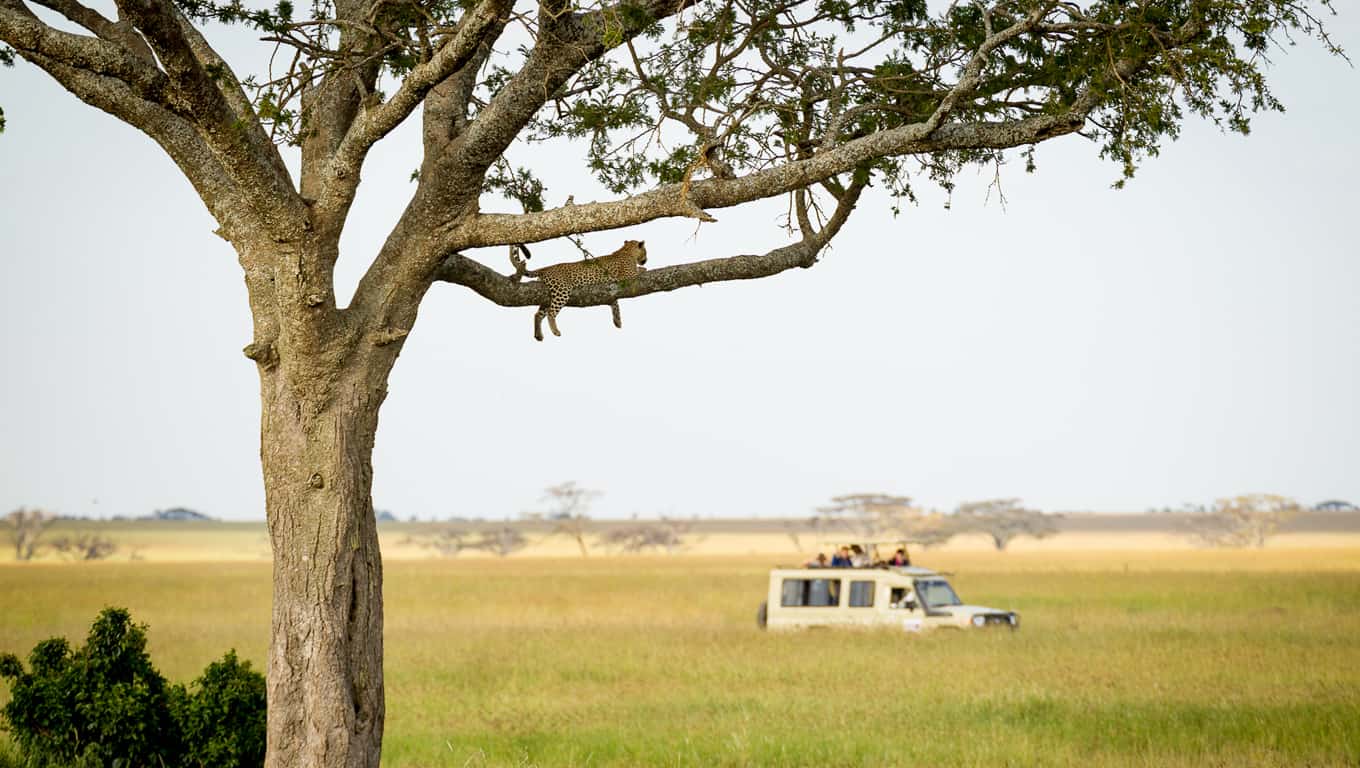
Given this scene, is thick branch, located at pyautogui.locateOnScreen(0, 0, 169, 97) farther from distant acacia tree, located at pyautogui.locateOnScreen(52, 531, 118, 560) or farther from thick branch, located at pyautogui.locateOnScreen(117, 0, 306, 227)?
distant acacia tree, located at pyautogui.locateOnScreen(52, 531, 118, 560)

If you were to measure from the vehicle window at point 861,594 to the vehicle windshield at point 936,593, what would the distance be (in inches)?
34.4

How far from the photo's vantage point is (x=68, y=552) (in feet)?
303

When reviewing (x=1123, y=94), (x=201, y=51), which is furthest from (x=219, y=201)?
(x=1123, y=94)

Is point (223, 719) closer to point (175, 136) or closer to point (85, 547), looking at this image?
point (175, 136)

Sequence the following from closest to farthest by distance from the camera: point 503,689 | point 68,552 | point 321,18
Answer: point 321,18, point 503,689, point 68,552

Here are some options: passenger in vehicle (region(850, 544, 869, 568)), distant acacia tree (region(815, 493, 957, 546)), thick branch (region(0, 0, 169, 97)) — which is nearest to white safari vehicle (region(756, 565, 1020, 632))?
passenger in vehicle (region(850, 544, 869, 568))

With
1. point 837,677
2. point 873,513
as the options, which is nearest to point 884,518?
point 873,513

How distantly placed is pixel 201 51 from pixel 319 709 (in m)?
4.41

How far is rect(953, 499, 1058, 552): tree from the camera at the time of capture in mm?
114188

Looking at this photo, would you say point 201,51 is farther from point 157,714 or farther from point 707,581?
point 707,581

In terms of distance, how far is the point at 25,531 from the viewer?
91625 millimetres

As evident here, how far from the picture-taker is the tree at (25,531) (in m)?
91.3

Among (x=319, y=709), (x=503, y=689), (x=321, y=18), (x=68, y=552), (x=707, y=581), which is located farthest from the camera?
(x=68, y=552)

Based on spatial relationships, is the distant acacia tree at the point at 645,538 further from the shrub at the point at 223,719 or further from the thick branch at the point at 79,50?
the thick branch at the point at 79,50
